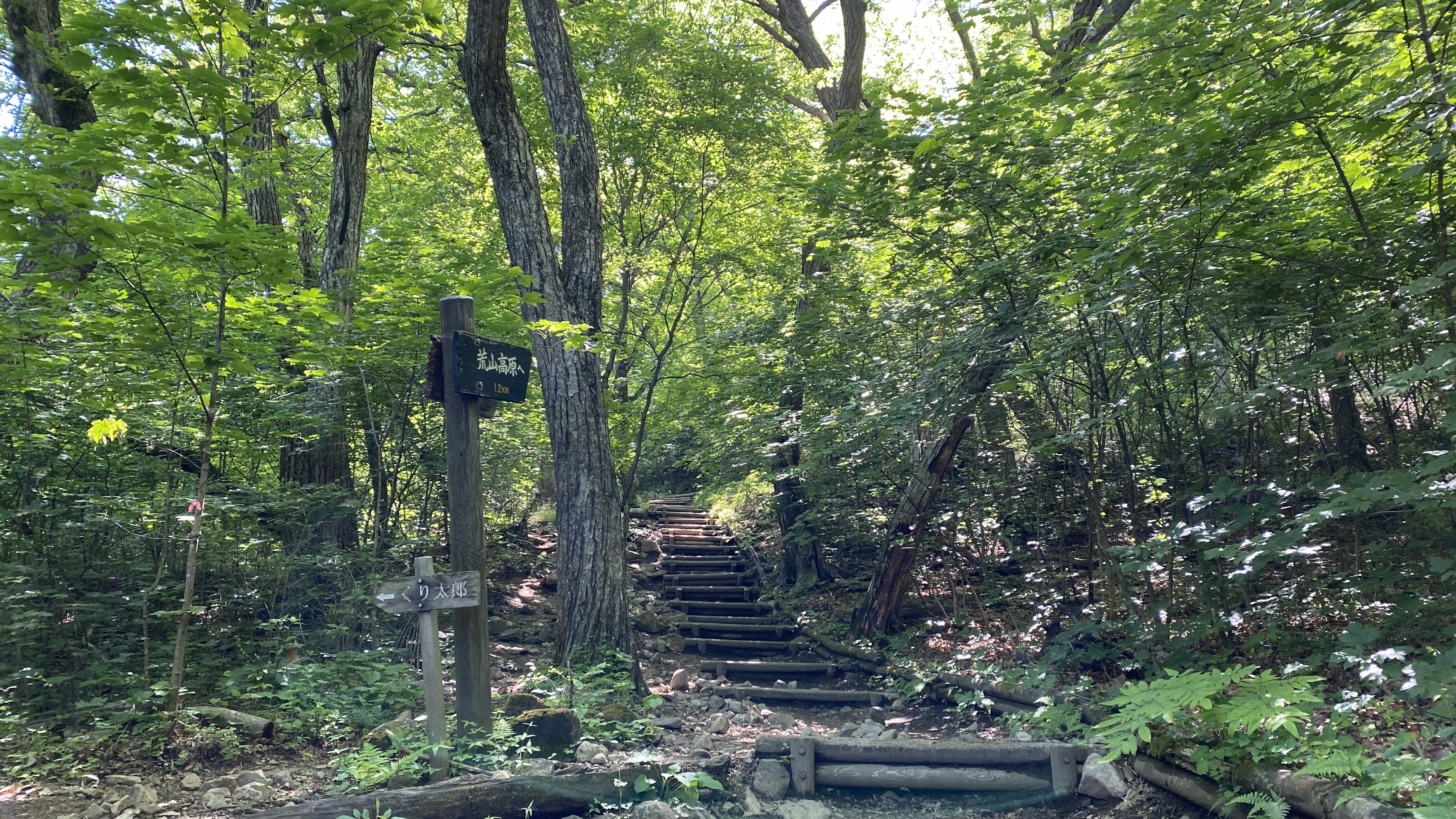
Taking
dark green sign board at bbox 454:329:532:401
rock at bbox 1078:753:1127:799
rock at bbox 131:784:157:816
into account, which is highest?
dark green sign board at bbox 454:329:532:401

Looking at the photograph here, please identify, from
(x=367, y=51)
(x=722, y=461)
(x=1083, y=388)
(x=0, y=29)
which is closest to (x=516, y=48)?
(x=367, y=51)

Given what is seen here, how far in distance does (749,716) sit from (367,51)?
7.55 metres

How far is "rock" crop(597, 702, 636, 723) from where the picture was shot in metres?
5.36

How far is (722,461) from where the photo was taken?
11078mm

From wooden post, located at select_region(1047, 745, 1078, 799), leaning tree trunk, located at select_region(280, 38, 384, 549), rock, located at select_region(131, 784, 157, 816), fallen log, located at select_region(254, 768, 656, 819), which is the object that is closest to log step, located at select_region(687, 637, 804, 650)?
leaning tree trunk, located at select_region(280, 38, 384, 549)

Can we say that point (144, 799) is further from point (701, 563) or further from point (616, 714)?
point (701, 563)

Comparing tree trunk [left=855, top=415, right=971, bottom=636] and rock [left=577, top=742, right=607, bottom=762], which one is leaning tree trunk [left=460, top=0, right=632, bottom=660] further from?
tree trunk [left=855, top=415, right=971, bottom=636]

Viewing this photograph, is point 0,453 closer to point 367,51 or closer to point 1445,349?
point 367,51

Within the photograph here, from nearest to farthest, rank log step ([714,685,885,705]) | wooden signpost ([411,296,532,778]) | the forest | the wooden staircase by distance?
the forest → wooden signpost ([411,296,532,778]) → log step ([714,685,885,705]) → the wooden staircase

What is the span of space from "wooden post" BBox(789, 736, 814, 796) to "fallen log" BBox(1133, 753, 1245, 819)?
1664 millimetres

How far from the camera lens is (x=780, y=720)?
6746 mm

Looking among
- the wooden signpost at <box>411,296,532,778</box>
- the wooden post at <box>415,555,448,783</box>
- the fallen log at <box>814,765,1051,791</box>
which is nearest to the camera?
the wooden post at <box>415,555,448,783</box>

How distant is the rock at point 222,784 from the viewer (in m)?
3.95

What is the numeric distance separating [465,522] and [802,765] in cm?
230
